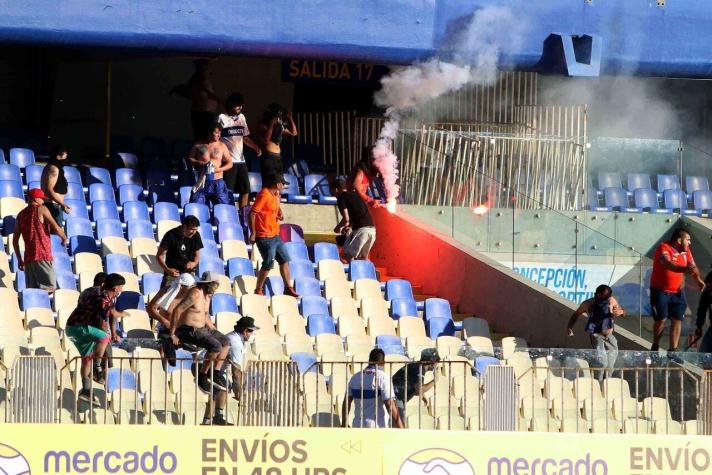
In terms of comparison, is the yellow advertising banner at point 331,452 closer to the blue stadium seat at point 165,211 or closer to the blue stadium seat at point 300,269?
the blue stadium seat at point 300,269

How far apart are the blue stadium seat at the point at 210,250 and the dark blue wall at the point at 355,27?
2.94 metres

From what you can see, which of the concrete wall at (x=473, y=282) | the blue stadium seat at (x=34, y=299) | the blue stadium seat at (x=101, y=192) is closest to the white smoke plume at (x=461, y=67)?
the concrete wall at (x=473, y=282)

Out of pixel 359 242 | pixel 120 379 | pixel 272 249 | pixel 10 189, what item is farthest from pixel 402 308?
pixel 120 379

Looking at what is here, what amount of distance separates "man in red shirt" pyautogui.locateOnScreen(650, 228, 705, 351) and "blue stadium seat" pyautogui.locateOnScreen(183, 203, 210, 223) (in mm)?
5402

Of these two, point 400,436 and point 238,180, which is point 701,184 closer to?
point 238,180

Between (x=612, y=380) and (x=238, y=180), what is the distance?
6994 mm

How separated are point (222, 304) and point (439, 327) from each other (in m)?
2.76

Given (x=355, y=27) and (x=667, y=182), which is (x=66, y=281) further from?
(x=667, y=182)

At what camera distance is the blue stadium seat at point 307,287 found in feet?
64.2

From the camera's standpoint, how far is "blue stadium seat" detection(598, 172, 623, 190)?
26.0m

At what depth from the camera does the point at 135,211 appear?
67.2 feet

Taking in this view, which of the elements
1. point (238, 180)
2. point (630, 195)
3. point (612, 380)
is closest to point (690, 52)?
point (630, 195)

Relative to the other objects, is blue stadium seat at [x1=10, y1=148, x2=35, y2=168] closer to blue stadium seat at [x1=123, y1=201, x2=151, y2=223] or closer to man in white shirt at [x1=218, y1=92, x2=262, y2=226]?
blue stadium seat at [x1=123, y1=201, x2=151, y2=223]

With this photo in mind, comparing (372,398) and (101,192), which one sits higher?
(101,192)
